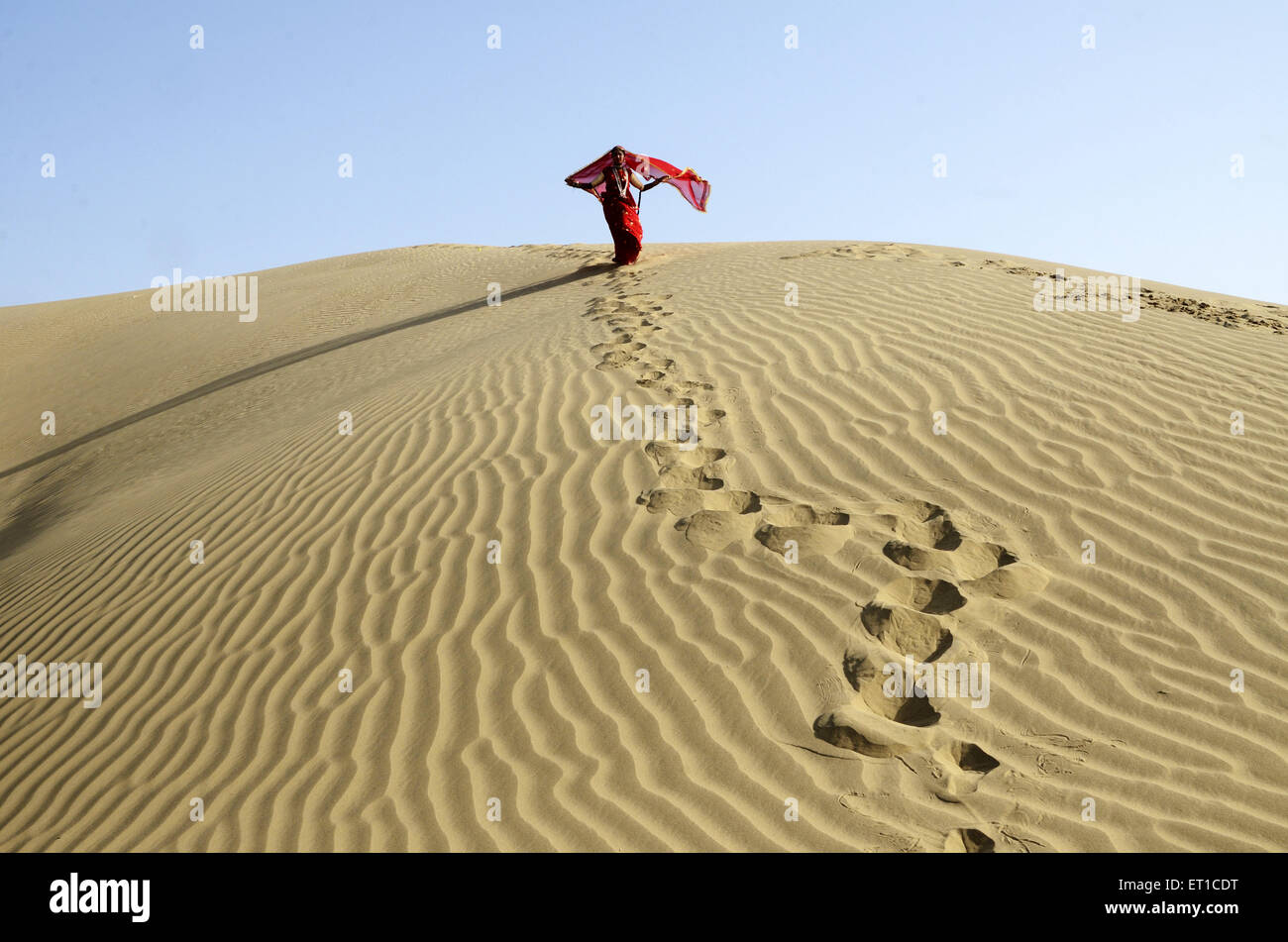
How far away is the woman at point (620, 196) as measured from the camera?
12414mm

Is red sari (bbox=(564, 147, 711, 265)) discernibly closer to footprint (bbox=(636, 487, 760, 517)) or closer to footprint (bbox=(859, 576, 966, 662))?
footprint (bbox=(636, 487, 760, 517))

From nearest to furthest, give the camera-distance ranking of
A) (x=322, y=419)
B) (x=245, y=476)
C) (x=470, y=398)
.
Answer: (x=245, y=476)
(x=470, y=398)
(x=322, y=419)

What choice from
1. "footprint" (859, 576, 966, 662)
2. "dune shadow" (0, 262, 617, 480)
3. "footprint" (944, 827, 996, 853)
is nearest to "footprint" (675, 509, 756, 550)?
"footprint" (859, 576, 966, 662)

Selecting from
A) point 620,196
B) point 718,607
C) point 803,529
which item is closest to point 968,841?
point 718,607

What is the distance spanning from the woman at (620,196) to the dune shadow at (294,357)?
0.69 metres

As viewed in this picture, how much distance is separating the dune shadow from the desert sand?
3.97 m

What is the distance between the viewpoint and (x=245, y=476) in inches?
267

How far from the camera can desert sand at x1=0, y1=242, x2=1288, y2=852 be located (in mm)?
3123

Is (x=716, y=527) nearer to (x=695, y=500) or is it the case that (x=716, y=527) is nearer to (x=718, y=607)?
(x=695, y=500)

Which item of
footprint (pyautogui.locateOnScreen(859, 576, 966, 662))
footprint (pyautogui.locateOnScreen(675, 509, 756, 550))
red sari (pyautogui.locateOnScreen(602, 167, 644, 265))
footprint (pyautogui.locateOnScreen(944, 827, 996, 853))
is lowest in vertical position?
footprint (pyautogui.locateOnScreen(944, 827, 996, 853))

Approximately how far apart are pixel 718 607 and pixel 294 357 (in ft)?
35.5
